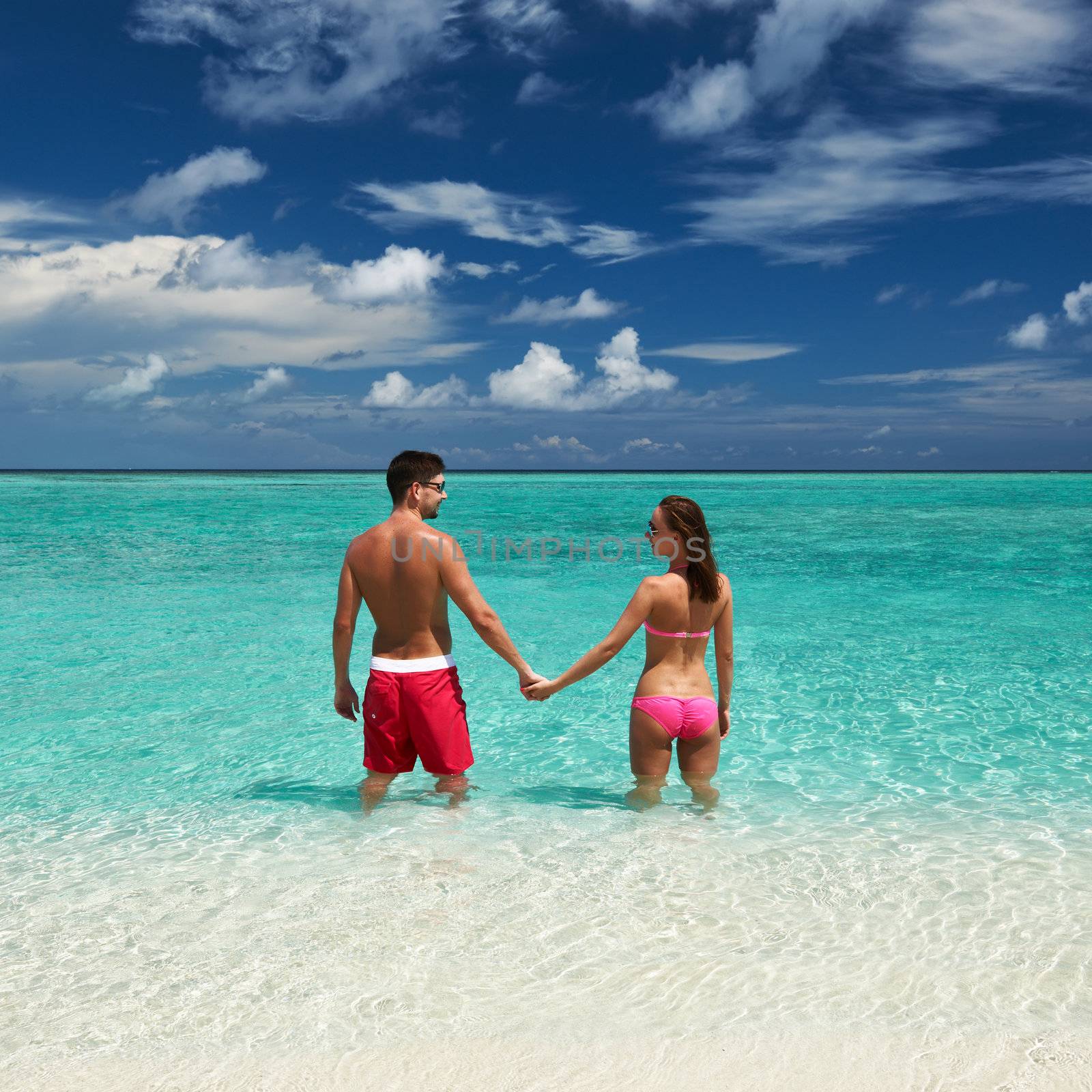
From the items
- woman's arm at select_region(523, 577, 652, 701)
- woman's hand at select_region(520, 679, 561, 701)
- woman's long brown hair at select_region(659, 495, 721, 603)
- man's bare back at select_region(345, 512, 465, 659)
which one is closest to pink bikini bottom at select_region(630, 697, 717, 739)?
woman's arm at select_region(523, 577, 652, 701)

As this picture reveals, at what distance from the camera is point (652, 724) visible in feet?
15.0

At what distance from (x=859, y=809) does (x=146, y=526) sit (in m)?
29.7

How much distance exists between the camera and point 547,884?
4.14 m

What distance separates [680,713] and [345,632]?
5.95ft

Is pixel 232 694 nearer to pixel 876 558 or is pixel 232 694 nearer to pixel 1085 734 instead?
pixel 1085 734

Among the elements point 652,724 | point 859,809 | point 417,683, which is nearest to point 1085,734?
point 859,809

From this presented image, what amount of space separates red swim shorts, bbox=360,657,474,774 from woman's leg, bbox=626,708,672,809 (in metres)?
0.89

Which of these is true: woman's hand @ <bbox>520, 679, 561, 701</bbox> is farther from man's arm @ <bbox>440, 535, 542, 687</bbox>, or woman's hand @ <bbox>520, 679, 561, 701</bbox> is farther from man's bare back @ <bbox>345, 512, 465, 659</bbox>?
man's bare back @ <bbox>345, 512, 465, 659</bbox>

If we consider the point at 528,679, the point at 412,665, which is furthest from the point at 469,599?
the point at 528,679

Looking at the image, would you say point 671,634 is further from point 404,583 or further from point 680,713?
point 404,583

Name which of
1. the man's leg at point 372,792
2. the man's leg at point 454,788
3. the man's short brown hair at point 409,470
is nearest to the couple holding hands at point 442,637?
the man's short brown hair at point 409,470

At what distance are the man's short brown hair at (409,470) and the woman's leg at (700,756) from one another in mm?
1991

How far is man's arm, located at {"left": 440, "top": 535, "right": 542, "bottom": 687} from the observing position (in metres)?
4.40

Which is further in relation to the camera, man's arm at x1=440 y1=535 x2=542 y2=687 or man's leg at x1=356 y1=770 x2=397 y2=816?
man's leg at x1=356 y1=770 x2=397 y2=816
